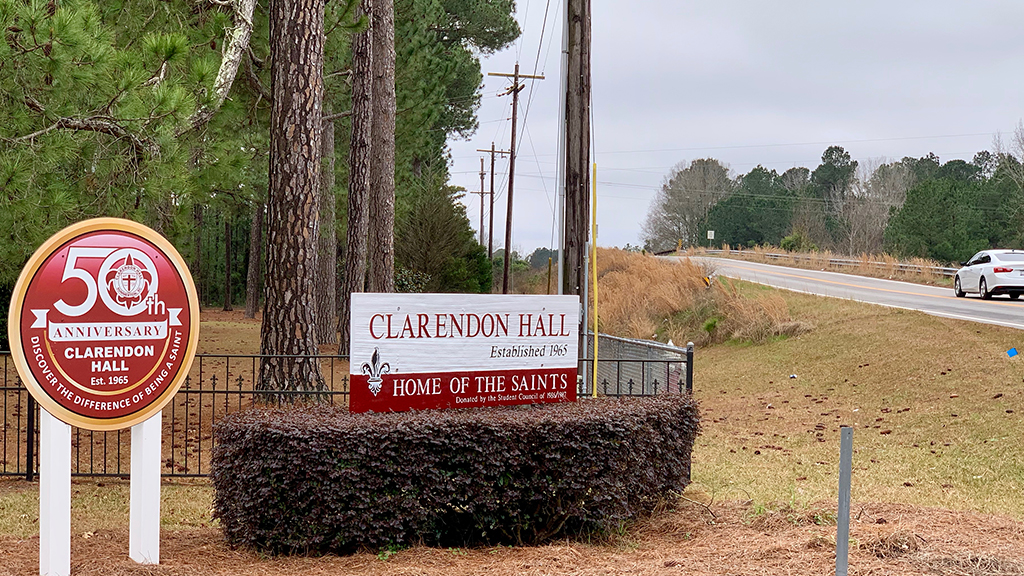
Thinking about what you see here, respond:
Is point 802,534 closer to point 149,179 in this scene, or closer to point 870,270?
point 149,179

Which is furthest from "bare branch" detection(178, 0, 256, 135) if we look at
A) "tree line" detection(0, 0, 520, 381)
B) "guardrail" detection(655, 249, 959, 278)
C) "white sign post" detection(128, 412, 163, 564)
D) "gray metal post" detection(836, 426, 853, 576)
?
"guardrail" detection(655, 249, 959, 278)

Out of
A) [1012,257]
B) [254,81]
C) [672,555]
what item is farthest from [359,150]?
[1012,257]

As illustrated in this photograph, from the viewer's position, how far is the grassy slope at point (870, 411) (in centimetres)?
871

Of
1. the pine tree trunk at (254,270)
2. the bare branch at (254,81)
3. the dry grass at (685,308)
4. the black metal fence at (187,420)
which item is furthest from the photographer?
the pine tree trunk at (254,270)

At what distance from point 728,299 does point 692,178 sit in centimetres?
6030

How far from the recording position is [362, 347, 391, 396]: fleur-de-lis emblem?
5.76 meters

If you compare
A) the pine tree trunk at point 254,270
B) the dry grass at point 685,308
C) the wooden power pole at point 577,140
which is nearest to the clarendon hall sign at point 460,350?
the wooden power pole at point 577,140

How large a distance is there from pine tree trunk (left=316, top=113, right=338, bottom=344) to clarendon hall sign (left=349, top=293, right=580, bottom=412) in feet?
49.6

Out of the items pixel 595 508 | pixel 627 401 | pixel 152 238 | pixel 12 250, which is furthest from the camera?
pixel 12 250

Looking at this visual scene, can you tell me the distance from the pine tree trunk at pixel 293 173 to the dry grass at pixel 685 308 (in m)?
14.3

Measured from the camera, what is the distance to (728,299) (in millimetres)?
23031

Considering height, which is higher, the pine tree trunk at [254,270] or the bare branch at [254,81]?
the bare branch at [254,81]

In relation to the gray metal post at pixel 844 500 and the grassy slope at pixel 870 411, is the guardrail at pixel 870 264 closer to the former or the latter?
the grassy slope at pixel 870 411

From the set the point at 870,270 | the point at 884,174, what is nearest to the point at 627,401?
the point at 870,270
